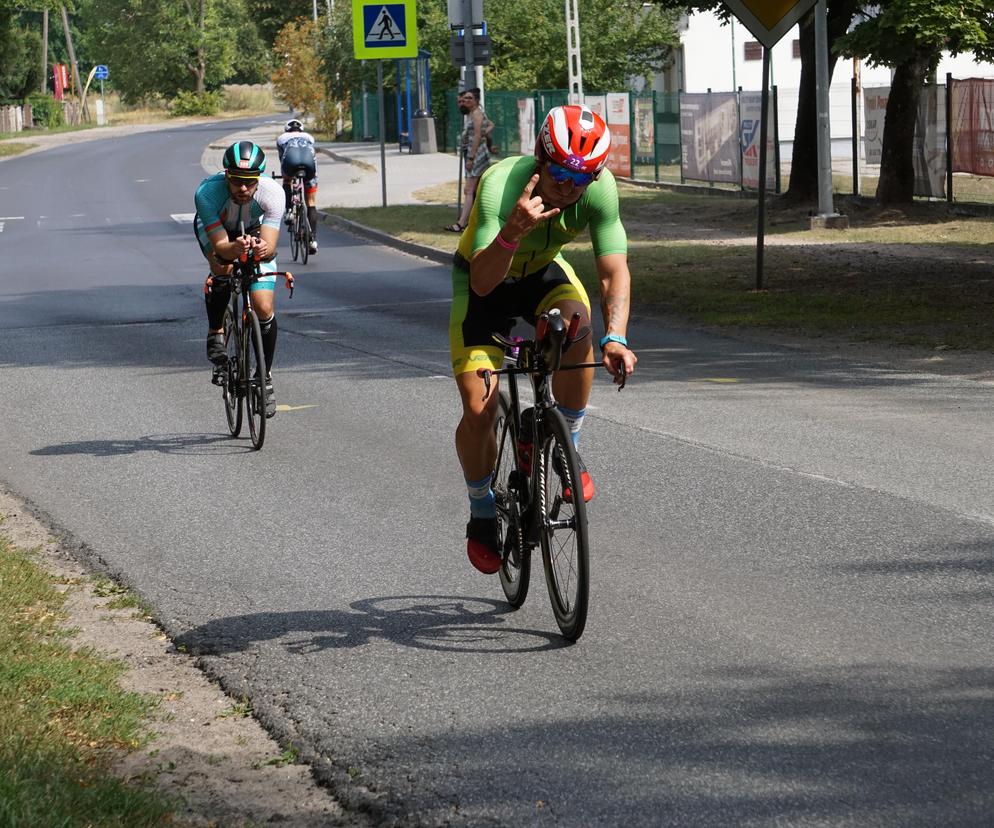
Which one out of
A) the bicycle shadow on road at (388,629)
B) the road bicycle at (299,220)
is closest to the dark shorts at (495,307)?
the bicycle shadow on road at (388,629)

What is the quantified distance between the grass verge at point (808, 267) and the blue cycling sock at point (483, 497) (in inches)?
323

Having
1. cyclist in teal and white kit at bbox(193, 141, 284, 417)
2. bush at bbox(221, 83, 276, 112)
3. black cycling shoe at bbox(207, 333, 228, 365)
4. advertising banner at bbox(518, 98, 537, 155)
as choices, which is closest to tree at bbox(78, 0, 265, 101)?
bush at bbox(221, 83, 276, 112)

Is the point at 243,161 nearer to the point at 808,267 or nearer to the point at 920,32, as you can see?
the point at 808,267

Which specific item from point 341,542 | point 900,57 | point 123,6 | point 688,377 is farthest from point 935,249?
point 123,6

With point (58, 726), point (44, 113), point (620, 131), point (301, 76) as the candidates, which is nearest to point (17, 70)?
point (44, 113)

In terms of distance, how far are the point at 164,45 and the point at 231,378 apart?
357 ft

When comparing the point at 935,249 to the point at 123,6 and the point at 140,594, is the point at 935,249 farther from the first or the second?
the point at 123,6

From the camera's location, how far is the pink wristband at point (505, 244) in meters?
5.31

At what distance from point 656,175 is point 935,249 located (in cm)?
1617

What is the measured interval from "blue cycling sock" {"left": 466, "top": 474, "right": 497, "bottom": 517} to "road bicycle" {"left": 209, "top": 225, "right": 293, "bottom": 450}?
154 inches

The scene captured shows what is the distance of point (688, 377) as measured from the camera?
40.9ft

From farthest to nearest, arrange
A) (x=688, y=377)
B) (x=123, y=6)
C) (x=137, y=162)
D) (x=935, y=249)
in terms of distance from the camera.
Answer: (x=123, y=6), (x=137, y=162), (x=935, y=249), (x=688, y=377)

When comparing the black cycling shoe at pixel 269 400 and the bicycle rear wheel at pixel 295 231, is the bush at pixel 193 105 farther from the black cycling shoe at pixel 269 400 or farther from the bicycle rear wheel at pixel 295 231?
the black cycling shoe at pixel 269 400

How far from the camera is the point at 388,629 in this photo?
6.09 meters
